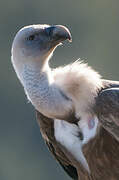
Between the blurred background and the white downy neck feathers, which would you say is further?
the blurred background

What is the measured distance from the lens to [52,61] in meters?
15.9

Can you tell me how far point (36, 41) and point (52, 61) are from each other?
9661mm

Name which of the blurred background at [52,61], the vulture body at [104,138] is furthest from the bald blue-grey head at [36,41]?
the blurred background at [52,61]

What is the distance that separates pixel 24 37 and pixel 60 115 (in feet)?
1.65

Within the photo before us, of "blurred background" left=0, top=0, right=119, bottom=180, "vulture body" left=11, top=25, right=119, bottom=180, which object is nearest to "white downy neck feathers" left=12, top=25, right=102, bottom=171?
"vulture body" left=11, top=25, right=119, bottom=180

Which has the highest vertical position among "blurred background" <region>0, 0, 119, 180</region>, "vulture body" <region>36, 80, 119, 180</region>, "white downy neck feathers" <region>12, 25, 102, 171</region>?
"white downy neck feathers" <region>12, 25, 102, 171</region>

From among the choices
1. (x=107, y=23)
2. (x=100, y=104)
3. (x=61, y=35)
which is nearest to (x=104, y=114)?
(x=100, y=104)

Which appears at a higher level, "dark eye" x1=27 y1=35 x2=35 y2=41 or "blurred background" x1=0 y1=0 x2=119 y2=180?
"dark eye" x1=27 y1=35 x2=35 y2=41

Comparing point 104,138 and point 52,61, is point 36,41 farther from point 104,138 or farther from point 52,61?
point 52,61

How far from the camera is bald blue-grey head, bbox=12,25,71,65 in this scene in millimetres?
6180

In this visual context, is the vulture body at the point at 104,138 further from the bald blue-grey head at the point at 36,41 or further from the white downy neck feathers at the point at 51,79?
the bald blue-grey head at the point at 36,41

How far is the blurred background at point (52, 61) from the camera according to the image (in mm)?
17375

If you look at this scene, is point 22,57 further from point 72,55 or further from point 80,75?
point 72,55

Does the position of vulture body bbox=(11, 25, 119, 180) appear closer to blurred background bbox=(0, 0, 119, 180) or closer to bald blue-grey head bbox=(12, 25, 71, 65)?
bald blue-grey head bbox=(12, 25, 71, 65)
